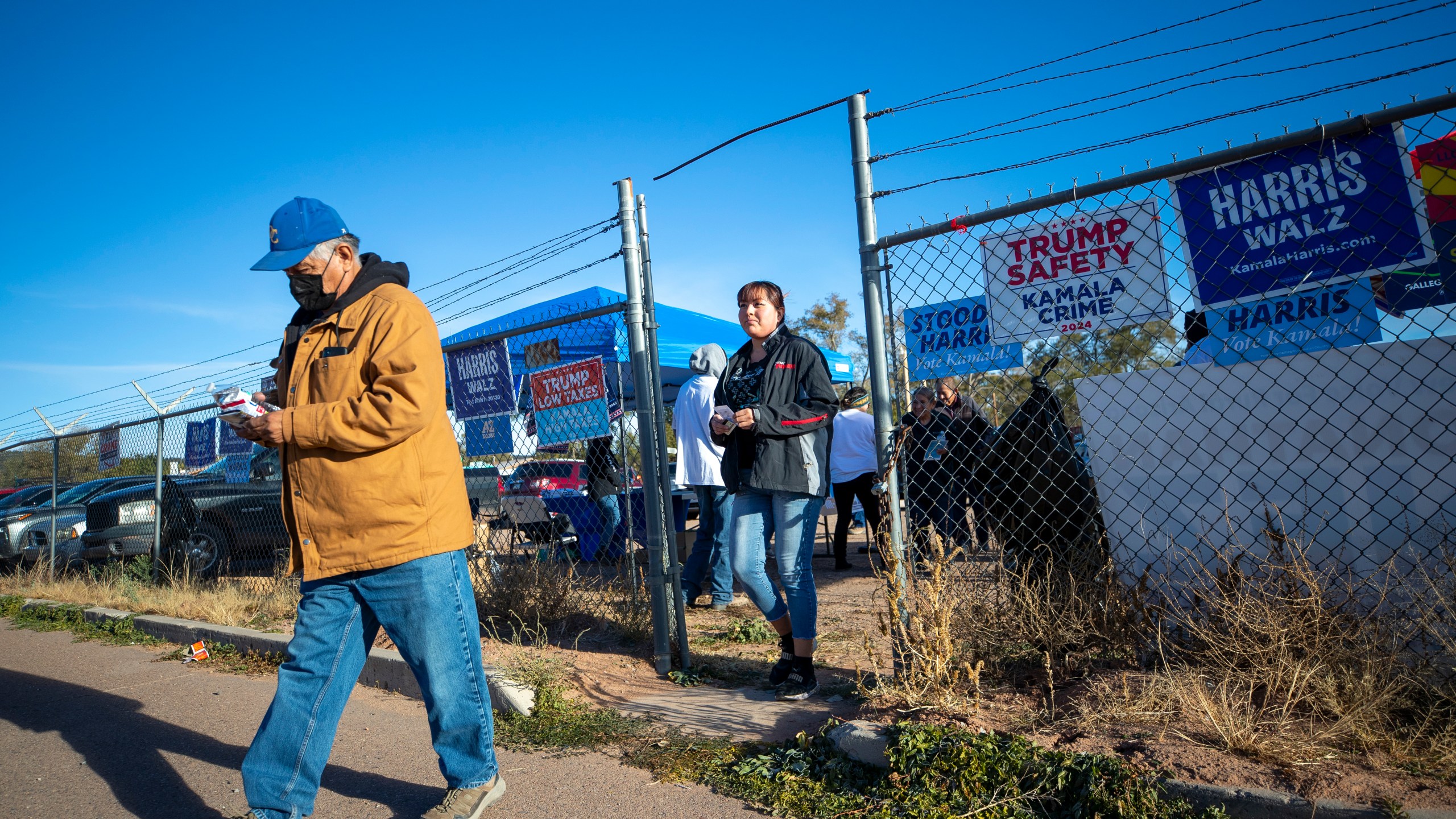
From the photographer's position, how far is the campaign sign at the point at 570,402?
17.0 feet

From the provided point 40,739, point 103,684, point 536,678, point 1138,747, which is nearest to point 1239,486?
point 1138,747

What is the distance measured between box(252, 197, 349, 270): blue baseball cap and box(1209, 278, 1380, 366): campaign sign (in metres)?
3.04

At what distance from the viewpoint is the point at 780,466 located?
382 cm

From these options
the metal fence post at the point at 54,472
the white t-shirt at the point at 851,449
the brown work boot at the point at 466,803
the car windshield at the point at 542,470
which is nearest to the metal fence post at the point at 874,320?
the brown work boot at the point at 466,803

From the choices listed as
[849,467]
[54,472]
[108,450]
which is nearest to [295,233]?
[849,467]

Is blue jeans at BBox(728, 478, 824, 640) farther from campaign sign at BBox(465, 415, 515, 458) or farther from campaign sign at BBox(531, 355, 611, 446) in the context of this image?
campaign sign at BBox(465, 415, 515, 458)

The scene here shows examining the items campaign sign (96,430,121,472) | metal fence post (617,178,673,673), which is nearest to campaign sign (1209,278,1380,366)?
metal fence post (617,178,673,673)

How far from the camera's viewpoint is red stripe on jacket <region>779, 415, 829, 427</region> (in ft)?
12.5

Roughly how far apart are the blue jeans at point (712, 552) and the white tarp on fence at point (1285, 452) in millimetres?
3322

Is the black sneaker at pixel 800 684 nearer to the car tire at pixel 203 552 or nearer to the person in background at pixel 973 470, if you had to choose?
the person in background at pixel 973 470

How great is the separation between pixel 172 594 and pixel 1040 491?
23.4 feet

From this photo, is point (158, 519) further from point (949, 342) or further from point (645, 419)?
point (949, 342)

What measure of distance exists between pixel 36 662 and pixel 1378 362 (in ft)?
26.0

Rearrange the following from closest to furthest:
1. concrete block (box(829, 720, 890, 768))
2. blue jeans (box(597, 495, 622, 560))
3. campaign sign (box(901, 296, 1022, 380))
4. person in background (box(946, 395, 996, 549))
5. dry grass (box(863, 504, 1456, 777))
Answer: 1. dry grass (box(863, 504, 1456, 777))
2. concrete block (box(829, 720, 890, 768))
3. campaign sign (box(901, 296, 1022, 380))
4. person in background (box(946, 395, 996, 549))
5. blue jeans (box(597, 495, 622, 560))
